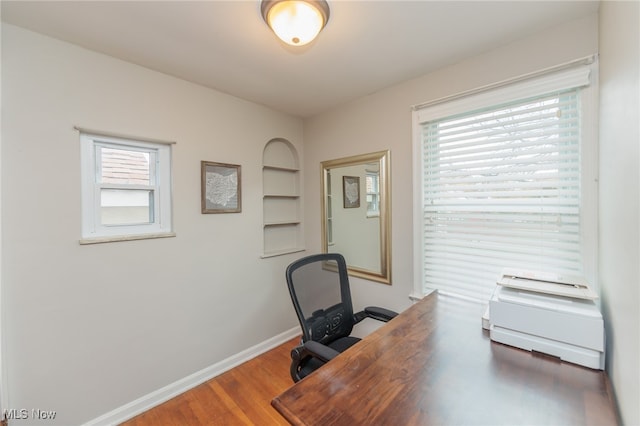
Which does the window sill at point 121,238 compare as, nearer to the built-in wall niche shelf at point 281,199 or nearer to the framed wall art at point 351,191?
the built-in wall niche shelf at point 281,199

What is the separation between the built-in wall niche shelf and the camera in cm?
275

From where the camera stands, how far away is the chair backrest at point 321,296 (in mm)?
1557

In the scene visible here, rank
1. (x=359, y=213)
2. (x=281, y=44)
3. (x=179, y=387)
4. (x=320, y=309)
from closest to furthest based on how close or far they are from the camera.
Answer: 1. (x=281, y=44)
2. (x=320, y=309)
3. (x=179, y=387)
4. (x=359, y=213)

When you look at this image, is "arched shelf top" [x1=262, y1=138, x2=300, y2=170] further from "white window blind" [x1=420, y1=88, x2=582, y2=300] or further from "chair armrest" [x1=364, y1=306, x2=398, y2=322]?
"chair armrest" [x1=364, y1=306, x2=398, y2=322]

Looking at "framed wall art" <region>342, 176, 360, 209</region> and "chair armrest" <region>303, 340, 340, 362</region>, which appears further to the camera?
"framed wall art" <region>342, 176, 360, 209</region>

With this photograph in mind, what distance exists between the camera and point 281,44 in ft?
5.25

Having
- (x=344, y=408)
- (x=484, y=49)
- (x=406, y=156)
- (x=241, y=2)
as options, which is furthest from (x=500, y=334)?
(x=241, y=2)

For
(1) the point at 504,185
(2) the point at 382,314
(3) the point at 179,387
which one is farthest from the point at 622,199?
(3) the point at 179,387

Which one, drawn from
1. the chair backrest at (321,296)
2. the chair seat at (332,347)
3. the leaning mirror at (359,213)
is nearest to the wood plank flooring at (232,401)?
the chair seat at (332,347)

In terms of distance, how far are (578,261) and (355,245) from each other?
62.0 inches

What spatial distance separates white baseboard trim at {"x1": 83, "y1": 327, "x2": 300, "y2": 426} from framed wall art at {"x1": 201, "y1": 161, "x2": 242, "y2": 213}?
1.37 meters
